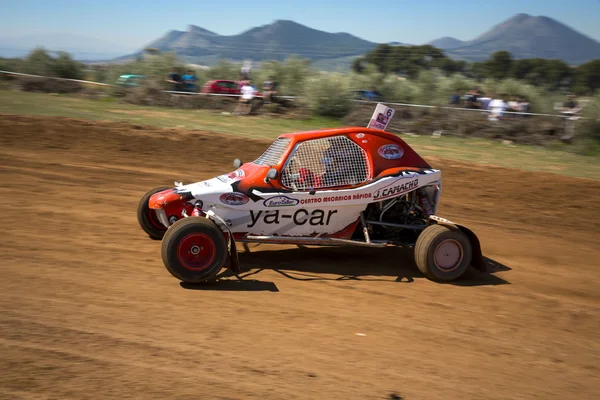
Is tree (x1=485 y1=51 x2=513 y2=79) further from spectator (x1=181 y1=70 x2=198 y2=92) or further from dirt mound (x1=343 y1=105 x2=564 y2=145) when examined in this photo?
spectator (x1=181 y1=70 x2=198 y2=92)

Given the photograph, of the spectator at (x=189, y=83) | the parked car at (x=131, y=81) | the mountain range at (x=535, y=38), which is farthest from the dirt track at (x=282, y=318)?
the mountain range at (x=535, y=38)

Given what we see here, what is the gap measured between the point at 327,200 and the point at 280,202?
0.59 meters

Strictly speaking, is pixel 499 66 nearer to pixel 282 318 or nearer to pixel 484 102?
pixel 484 102

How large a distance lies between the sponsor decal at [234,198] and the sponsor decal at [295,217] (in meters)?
0.19

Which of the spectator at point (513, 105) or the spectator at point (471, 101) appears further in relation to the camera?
the spectator at point (471, 101)

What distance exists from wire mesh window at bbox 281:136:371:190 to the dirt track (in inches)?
45.5

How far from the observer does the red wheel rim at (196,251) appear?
6.65 m

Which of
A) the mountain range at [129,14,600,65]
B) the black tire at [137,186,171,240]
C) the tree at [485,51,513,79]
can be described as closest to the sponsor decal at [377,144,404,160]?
the black tire at [137,186,171,240]

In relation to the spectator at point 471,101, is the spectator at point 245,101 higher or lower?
lower

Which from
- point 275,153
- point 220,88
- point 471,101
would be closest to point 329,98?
point 471,101

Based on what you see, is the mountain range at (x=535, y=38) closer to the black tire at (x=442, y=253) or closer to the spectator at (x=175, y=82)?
the spectator at (x=175, y=82)

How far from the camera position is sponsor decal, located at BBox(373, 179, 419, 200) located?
7605 mm

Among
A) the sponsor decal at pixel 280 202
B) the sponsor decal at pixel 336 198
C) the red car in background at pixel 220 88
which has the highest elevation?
the red car in background at pixel 220 88

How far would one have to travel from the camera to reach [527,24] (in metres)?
72.8
